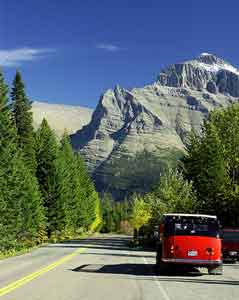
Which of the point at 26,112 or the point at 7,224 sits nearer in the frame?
the point at 7,224

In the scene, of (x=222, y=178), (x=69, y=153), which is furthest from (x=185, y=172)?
(x=69, y=153)

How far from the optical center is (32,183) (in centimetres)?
6131

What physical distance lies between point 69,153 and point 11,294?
8648 centimetres

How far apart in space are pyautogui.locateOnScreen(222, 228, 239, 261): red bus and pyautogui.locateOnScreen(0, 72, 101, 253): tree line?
56.5 ft

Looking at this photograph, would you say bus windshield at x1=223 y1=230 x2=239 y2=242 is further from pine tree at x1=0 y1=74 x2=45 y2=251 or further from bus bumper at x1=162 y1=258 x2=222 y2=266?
pine tree at x1=0 y1=74 x2=45 y2=251

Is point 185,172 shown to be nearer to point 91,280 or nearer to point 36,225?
point 36,225

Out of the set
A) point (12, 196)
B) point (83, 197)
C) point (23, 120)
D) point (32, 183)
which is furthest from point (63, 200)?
point (83, 197)

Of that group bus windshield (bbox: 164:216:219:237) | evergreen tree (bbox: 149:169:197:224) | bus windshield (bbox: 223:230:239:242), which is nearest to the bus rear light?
bus windshield (bbox: 164:216:219:237)

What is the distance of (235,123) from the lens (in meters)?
58.9

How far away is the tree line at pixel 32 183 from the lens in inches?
1866

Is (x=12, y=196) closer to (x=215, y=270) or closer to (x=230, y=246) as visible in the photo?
(x=230, y=246)

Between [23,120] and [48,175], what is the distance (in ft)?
25.4

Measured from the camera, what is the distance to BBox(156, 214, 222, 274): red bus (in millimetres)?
22344

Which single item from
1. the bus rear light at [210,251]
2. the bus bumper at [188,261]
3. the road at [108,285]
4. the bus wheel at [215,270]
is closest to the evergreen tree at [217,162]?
the bus wheel at [215,270]
